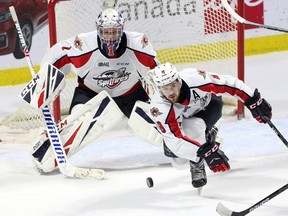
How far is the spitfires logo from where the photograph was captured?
4.72 metres

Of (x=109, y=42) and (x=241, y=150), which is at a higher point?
(x=109, y=42)

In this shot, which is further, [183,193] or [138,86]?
[138,86]

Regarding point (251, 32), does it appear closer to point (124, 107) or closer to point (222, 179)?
point (124, 107)

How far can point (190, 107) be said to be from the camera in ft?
13.6

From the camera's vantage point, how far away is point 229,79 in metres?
4.14

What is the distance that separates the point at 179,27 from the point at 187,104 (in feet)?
7.29

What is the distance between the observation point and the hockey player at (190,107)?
12.9 feet

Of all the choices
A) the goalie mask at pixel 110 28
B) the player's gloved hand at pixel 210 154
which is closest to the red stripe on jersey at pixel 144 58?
the goalie mask at pixel 110 28

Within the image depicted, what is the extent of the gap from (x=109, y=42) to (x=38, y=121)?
3.60ft

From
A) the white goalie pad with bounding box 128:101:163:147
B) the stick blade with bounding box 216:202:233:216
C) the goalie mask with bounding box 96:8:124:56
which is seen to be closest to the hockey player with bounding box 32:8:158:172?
the goalie mask with bounding box 96:8:124:56

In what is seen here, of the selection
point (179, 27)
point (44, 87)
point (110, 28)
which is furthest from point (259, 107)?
point (179, 27)

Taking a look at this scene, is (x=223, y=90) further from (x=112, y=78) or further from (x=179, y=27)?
(x=179, y=27)

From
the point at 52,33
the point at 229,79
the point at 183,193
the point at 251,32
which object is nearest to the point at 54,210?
the point at 183,193

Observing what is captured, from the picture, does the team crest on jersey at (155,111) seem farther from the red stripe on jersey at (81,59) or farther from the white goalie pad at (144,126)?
the red stripe on jersey at (81,59)
